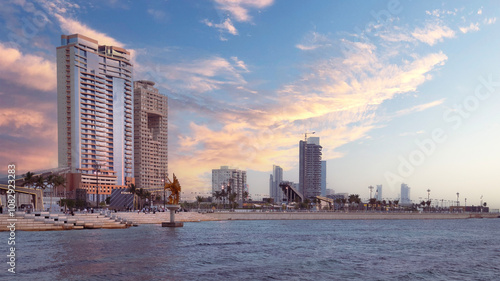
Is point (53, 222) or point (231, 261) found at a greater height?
point (231, 261)

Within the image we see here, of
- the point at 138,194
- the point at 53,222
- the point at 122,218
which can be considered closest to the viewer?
the point at 53,222

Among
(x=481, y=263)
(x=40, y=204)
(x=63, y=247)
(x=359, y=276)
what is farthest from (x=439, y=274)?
(x=40, y=204)

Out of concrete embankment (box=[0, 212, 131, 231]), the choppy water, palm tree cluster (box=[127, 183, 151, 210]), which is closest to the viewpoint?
the choppy water

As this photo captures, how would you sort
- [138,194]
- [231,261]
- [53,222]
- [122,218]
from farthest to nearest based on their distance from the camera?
1. [138,194]
2. [122,218]
3. [53,222]
4. [231,261]

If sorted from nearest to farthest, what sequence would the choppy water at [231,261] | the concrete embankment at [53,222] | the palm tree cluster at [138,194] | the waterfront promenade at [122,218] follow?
the choppy water at [231,261] < the concrete embankment at [53,222] < the waterfront promenade at [122,218] < the palm tree cluster at [138,194]

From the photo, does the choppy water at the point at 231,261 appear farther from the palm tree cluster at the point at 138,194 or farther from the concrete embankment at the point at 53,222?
the palm tree cluster at the point at 138,194

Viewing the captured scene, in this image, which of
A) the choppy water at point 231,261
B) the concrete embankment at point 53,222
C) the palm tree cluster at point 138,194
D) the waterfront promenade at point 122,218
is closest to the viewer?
the choppy water at point 231,261

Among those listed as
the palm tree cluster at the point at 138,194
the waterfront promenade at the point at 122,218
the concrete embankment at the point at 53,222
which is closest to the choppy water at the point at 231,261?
the concrete embankment at the point at 53,222

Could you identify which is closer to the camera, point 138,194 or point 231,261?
point 231,261

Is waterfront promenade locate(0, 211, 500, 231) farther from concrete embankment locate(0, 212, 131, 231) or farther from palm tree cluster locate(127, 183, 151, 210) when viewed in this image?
palm tree cluster locate(127, 183, 151, 210)

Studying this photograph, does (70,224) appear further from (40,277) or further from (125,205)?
(125,205)

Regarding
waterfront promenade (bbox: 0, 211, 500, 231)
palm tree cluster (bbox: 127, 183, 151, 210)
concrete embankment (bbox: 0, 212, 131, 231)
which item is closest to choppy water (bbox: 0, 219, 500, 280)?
concrete embankment (bbox: 0, 212, 131, 231)

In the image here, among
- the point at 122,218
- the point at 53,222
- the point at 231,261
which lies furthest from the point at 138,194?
the point at 231,261

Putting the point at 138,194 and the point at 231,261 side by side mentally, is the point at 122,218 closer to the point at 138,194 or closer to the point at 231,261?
the point at 231,261
